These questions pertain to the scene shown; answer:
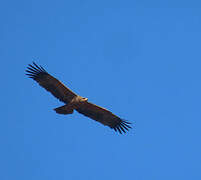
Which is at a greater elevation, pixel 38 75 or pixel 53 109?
pixel 38 75

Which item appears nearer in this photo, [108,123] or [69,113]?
[69,113]

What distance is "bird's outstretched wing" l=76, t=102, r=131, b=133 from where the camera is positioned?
16.3 metres

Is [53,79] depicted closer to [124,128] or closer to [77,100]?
[77,100]

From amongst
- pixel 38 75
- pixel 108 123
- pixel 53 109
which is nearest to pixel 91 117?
pixel 108 123

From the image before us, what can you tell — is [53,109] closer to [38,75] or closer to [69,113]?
[69,113]

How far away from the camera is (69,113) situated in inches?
611

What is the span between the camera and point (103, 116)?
55.0 feet

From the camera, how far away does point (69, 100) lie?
16.0 meters

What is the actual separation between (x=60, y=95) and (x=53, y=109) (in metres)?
1.09

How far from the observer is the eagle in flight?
51.3ft

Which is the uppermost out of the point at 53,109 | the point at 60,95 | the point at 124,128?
the point at 124,128

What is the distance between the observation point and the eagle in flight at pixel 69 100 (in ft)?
51.3

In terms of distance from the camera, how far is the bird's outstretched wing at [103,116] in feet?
53.4

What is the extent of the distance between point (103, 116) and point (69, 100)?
6.80 ft
